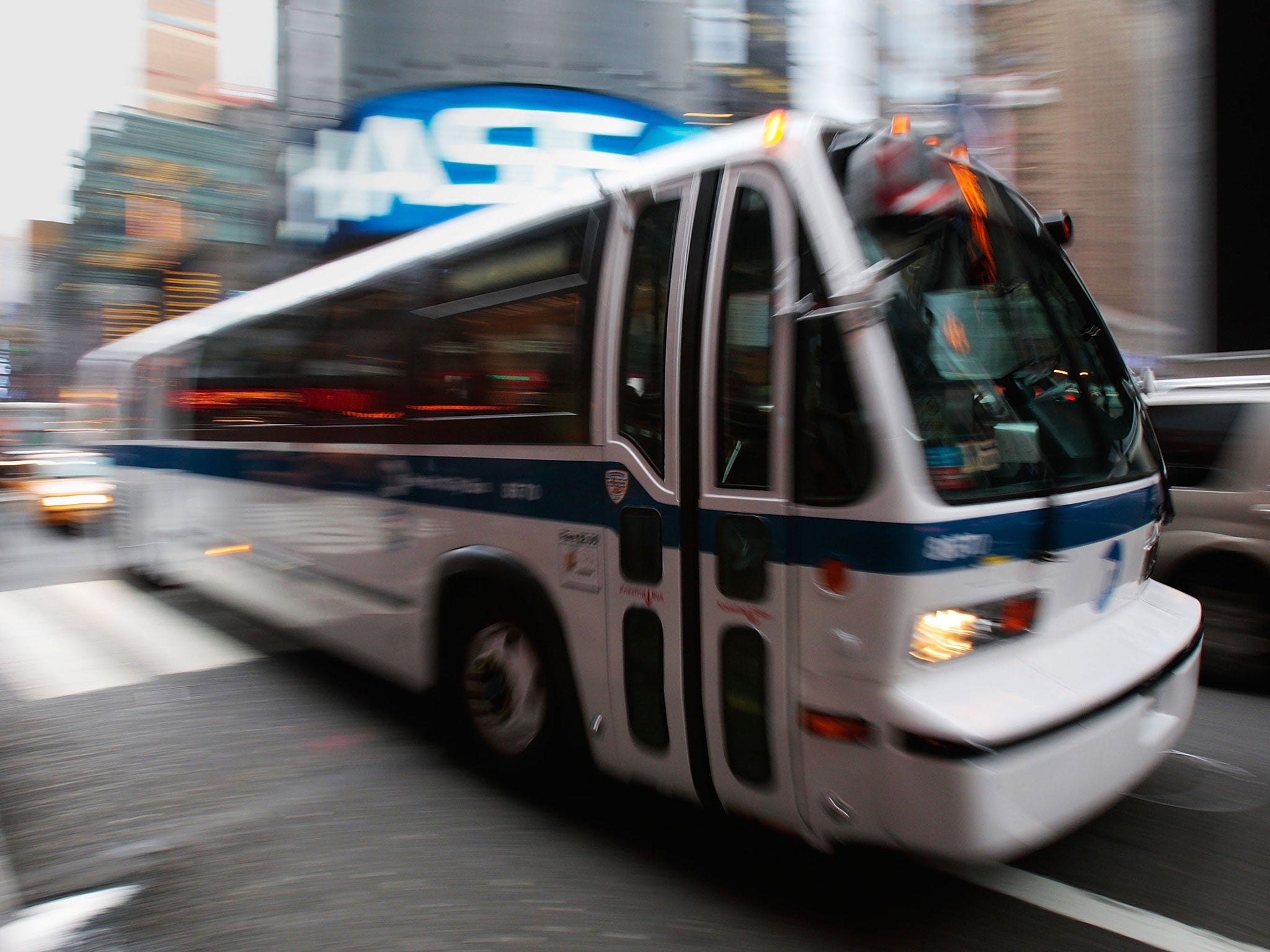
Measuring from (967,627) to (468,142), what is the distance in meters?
13.5

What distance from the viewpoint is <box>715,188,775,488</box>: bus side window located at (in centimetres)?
279

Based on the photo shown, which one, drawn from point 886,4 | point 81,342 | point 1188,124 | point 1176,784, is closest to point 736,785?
point 1176,784

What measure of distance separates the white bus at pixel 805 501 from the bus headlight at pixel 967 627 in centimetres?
1

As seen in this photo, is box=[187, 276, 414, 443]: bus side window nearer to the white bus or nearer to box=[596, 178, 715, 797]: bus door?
the white bus

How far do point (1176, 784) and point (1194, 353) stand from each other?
20544 mm

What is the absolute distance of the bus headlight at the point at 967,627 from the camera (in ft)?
8.23

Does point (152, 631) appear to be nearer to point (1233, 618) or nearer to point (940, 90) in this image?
point (1233, 618)

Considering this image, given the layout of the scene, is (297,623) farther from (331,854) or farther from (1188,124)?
(1188,124)

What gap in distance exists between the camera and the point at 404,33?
16.7 m

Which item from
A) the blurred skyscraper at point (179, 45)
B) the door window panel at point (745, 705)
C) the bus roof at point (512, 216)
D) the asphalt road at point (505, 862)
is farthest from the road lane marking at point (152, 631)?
the blurred skyscraper at point (179, 45)

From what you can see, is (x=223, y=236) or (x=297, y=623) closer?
(x=297, y=623)

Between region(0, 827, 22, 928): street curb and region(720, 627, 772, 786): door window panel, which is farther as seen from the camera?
region(0, 827, 22, 928): street curb

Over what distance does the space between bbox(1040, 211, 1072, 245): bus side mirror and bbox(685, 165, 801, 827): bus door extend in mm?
1355

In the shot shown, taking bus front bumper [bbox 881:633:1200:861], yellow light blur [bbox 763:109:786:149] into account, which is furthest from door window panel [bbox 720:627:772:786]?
yellow light blur [bbox 763:109:786:149]
